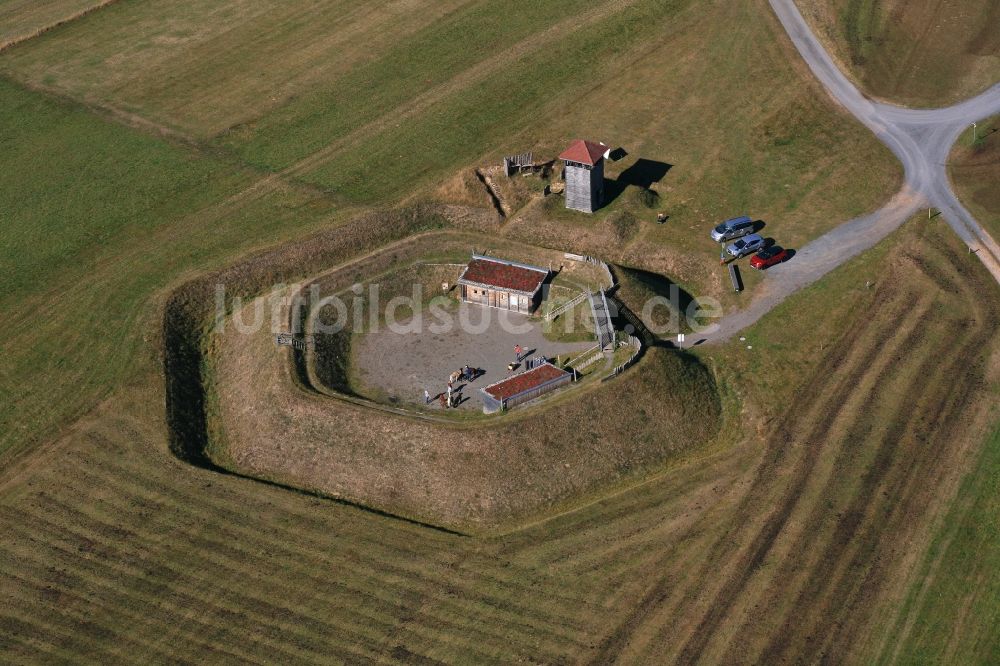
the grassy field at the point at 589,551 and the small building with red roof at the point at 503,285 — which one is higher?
the small building with red roof at the point at 503,285

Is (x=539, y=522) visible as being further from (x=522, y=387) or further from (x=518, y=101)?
(x=518, y=101)

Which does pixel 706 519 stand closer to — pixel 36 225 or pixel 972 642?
pixel 972 642

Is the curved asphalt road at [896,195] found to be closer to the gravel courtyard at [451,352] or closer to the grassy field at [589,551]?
the grassy field at [589,551]

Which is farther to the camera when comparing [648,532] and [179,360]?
[179,360]

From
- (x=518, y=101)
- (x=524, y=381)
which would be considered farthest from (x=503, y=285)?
(x=518, y=101)

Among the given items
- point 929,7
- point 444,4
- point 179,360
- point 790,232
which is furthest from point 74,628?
point 929,7

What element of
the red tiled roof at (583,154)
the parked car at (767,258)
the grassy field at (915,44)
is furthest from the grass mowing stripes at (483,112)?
the parked car at (767,258)

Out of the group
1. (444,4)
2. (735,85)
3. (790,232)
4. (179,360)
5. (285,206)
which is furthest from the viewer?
(444,4)
